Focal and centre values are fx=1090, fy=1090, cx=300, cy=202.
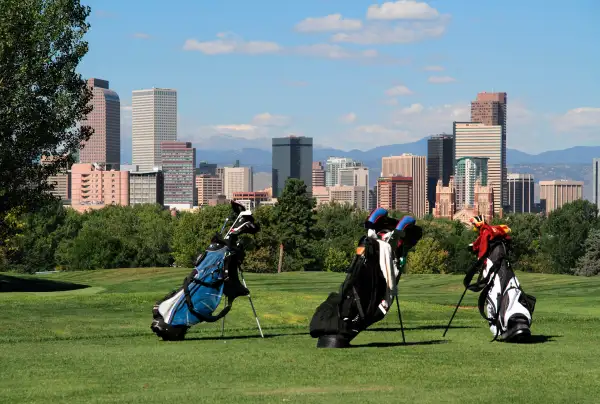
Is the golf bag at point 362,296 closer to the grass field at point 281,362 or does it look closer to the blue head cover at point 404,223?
the grass field at point 281,362

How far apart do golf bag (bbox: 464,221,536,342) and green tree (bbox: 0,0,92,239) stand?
2942 cm

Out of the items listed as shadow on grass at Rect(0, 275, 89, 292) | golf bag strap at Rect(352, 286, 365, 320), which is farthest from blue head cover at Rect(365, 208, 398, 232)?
shadow on grass at Rect(0, 275, 89, 292)

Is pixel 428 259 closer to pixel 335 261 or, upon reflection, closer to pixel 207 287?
pixel 335 261

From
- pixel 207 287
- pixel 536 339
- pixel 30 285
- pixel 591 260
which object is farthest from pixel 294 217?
pixel 207 287

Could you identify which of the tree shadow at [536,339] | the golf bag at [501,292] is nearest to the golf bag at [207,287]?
the golf bag at [501,292]

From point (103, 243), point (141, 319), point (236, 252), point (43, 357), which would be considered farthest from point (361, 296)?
point (103, 243)

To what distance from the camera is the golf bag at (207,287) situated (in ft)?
72.2

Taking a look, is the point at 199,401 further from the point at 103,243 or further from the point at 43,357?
the point at 103,243

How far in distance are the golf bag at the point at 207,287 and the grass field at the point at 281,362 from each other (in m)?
0.49

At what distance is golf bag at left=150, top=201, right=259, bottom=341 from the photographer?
72.2 ft

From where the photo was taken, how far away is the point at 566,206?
14900cm

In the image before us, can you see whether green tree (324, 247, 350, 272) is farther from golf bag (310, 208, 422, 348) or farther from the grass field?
golf bag (310, 208, 422, 348)

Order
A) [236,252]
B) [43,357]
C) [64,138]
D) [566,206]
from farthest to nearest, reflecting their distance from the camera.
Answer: [566,206] → [64,138] → [236,252] → [43,357]

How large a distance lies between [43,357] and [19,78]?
99.0 feet
